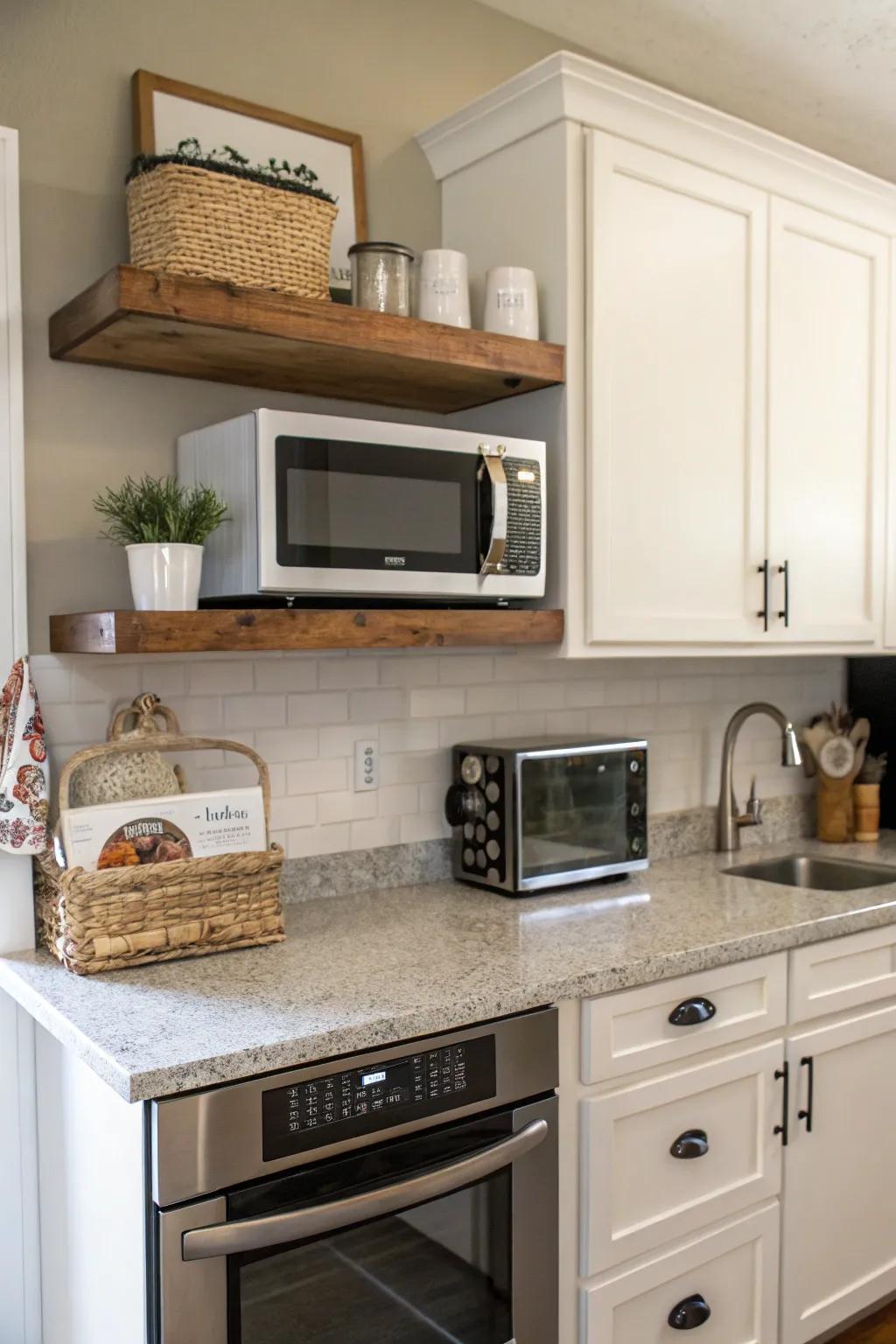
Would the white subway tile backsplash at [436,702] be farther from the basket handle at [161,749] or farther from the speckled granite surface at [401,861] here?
the basket handle at [161,749]

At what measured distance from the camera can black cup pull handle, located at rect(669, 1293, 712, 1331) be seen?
6.18ft

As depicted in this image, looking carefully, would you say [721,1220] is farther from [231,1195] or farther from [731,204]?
[731,204]

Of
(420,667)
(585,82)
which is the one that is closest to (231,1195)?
(420,667)

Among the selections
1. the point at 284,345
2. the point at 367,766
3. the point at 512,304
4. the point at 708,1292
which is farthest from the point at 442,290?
the point at 708,1292

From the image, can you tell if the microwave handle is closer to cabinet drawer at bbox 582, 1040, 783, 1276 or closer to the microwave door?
the microwave door

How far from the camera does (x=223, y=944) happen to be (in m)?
1.79

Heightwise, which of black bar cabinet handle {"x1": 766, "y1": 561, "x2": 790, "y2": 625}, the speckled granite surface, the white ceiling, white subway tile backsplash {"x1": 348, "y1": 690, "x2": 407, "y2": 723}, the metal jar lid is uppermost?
the white ceiling

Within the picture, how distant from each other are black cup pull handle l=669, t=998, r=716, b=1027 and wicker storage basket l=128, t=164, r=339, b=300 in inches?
51.0

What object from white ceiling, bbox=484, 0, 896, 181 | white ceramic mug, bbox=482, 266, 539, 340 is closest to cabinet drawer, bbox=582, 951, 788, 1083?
white ceramic mug, bbox=482, 266, 539, 340

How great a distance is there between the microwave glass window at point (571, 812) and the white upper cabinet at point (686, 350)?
0.25 m

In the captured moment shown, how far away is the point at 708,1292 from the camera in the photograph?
195 centimetres

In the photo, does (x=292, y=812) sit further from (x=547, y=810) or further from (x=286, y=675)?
(x=547, y=810)

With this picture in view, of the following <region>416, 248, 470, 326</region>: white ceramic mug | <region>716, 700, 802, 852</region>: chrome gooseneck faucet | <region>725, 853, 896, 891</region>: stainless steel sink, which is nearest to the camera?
<region>416, 248, 470, 326</region>: white ceramic mug

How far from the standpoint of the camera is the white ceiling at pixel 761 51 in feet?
7.87
